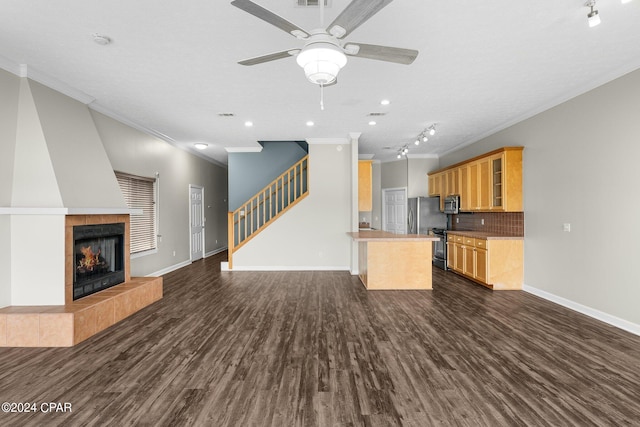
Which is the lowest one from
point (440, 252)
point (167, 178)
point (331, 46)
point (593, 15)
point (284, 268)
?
point (284, 268)

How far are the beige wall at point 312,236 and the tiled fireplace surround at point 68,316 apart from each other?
3063 mm

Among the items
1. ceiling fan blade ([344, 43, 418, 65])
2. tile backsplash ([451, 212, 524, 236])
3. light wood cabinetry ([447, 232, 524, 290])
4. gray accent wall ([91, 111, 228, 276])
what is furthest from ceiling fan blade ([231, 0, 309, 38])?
tile backsplash ([451, 212, 524, 236])

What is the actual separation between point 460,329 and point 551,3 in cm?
317

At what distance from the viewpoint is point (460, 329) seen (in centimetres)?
337

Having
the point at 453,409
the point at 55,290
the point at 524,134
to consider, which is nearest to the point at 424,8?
the point at 453,409

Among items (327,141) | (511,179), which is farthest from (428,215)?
(327,141)

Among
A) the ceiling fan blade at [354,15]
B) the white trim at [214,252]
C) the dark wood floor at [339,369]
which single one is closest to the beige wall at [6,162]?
the dark wood floor at [339,369]

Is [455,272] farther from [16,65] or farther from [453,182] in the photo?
[16,65]

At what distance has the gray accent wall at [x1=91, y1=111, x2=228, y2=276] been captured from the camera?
16.4 ft

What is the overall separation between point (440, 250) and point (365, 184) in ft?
7.86

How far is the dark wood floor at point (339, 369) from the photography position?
1.97 metres

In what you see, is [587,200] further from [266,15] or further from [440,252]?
[266,15]

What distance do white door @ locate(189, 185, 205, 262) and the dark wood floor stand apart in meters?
3.91

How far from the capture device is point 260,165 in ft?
25.6
